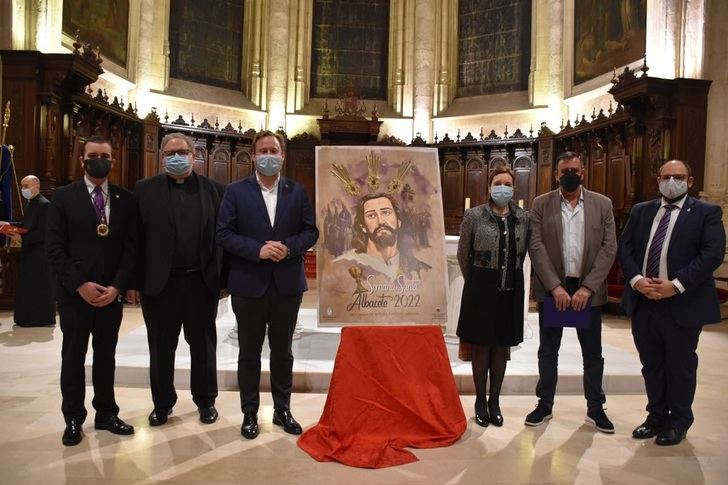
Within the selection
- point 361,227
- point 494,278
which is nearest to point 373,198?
point 361,227

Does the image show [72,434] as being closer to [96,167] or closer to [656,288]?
[96,167]

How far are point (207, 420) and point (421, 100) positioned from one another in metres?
12.9

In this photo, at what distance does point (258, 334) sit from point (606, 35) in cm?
1116

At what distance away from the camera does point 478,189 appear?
14.5 metres

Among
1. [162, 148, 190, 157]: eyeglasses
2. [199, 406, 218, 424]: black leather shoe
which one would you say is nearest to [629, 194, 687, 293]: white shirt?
[199, 406, 218, 424]: black leather shoe

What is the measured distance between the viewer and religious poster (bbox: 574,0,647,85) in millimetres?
10914

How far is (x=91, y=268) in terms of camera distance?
3422 millimetres

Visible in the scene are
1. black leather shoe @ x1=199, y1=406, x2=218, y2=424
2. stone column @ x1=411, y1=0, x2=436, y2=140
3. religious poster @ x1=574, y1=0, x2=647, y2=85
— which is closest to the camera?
black leather shoe @ x1=199, y1=406, x2=218, y2=424

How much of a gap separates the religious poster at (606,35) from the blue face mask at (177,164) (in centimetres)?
951

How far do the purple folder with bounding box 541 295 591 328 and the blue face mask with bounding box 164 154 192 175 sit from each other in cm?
242

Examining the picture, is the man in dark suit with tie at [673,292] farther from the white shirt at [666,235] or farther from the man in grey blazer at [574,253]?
the man in grey blazer at [574,253]

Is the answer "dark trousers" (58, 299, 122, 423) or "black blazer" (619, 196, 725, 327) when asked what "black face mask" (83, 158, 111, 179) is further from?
"black blazer" (619, 196, 725, 327)

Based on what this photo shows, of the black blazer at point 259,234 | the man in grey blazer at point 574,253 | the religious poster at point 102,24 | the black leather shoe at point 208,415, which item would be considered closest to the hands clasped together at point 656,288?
the man in grey blazer at point 574,253

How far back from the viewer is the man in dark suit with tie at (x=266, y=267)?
3.51m
